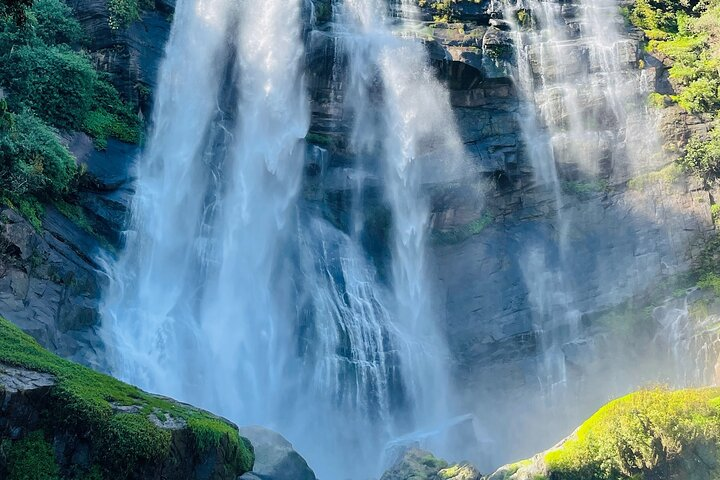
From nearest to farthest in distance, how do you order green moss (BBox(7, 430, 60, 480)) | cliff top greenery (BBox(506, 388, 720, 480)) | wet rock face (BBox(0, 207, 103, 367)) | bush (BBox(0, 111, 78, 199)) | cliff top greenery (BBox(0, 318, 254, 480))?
green moss (BBox(7, 430, 60, 480)) < cliff top greenery (BBox(0, 318, 254, 480)) < cliff top greenery (BBox(506, 388, 720, 480)) < wet rock face (BBox(0, 207, 103, 367)) < bush (BBox(0, 111, 78, 199))

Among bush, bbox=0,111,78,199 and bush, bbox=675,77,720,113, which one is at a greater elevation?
bush, bbox=675,77,720,113

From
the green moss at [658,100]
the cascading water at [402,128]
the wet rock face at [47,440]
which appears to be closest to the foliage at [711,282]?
the green moss at [658,100]

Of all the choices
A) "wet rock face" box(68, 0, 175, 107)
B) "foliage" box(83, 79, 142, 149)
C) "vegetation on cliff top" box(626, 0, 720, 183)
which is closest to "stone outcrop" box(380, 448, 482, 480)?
"foliage" box(83, 79, 142, 149)

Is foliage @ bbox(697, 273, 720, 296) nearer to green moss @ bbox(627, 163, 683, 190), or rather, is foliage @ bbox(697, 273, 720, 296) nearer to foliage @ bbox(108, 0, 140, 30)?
green moss @ bbox(627, 163, 683, 190)

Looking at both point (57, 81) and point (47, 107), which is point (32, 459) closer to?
point (47, 107)

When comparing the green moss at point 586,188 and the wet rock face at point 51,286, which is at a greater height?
the green moss at point 586,188

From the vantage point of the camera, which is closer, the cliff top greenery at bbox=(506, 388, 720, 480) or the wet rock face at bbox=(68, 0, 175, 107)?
the cliff top greenery at bbox=(506, 388, 720, 480)

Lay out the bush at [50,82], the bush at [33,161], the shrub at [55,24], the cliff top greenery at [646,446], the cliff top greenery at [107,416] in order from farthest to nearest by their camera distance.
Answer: the shrub at [55,24], the bush at [50,82], the bush at [33,161], the cliff top greenery at [646,446], the cliff top greenery at [107,416]

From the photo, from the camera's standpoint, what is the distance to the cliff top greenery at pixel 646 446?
13.4 meters

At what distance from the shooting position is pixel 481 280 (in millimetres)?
23359

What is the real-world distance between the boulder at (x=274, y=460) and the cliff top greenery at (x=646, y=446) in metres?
4.58

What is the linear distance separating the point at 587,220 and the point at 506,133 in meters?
4.45

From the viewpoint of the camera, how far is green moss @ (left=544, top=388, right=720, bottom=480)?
13.4 meters

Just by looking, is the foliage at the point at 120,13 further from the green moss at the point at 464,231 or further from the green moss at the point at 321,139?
the green moss at the point at 464,231
